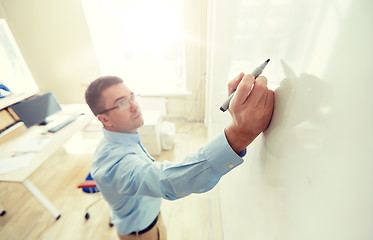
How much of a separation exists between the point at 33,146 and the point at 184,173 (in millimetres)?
1925

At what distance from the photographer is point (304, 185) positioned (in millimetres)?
229

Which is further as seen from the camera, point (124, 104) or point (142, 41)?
point (142, 41)

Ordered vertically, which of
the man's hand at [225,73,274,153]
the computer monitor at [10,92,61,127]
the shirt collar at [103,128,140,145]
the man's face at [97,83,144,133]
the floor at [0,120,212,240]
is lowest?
the floor at [0,120,212,240]

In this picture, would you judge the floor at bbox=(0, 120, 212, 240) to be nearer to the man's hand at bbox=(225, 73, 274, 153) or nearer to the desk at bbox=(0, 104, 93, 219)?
the desk at bbox=(0, 104, 93, 219)

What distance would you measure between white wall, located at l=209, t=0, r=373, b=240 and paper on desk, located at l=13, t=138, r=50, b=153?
206cm

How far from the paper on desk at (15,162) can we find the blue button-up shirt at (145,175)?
1.07 m

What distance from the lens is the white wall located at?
15 centimetres

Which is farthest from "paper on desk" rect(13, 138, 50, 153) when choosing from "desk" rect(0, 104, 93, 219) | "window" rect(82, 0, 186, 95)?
"window" rect(82, 0, 186, 95)

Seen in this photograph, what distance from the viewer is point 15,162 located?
146 centimetres

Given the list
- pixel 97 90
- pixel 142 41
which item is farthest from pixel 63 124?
pixel 142 41

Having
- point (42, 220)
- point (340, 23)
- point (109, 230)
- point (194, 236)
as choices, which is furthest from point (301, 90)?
A: point (42, 220)

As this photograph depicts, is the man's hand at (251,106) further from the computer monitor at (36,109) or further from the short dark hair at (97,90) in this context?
the computer monitor at (36,109)

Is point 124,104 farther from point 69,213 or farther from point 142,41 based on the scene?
point 142,41

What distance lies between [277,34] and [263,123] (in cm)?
17
